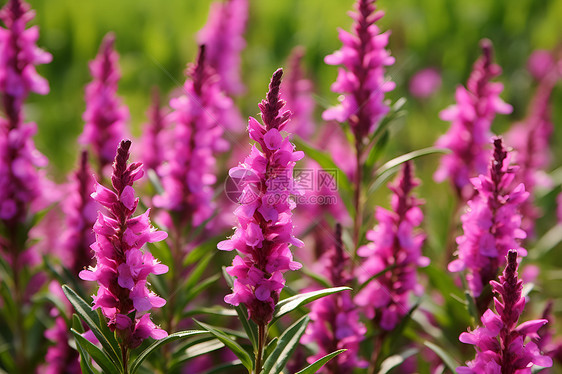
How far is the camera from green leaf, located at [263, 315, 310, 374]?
1.81 meters

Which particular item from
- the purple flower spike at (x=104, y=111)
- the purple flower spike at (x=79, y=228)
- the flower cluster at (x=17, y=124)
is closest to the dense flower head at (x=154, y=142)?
the purple flower spike at (x=104, y=111)

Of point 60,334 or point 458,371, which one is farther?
point 60,334

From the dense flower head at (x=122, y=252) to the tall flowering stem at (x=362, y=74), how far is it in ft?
3.48

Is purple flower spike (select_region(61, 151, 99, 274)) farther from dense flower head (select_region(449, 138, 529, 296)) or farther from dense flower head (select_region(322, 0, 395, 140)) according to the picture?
dense flower head (select_region(449, 138, 529, 296))

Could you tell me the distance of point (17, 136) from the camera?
2.57 meters

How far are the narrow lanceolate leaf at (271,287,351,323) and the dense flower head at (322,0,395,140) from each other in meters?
0.93

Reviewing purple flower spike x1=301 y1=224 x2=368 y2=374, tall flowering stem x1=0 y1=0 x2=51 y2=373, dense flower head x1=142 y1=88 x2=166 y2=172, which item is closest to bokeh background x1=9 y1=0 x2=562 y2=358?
dense flower head x1=142 y1=88 x2=166 y2=172

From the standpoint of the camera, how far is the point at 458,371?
1.80 metres

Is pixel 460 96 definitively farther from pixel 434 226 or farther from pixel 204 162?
pixel 204 162

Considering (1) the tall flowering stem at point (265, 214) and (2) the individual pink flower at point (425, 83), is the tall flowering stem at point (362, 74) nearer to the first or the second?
(1) the tall flowering stem at point (265, 214)

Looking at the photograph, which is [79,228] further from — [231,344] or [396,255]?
[396,255]

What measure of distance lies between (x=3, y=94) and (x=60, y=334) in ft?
3.62

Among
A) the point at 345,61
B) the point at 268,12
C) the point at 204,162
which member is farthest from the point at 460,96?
→ the point at 268,12

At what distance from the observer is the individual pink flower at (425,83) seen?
6.55 meters
